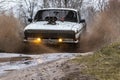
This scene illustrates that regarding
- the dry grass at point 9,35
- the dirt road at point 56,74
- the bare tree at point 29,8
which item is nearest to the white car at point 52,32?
the dry grass at point 9,35

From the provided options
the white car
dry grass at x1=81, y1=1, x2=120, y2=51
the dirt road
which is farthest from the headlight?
the dirt road

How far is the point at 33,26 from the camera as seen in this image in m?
16.2

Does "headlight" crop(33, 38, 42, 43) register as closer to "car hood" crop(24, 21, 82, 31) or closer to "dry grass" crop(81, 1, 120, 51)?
"car hood" crop(24, 21, 82, 31)

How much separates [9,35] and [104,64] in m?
10.1

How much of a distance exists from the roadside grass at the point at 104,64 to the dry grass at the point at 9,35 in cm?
699

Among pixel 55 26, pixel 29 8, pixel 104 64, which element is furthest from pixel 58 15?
pixel 29 8

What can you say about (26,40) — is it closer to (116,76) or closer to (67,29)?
(67,29)

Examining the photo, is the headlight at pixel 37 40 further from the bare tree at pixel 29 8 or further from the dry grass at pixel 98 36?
the bare tree at pixel 29 8

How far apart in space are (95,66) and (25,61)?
148 inches

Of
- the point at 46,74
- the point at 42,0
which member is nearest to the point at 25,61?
the point at 46,74

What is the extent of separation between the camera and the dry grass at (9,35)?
17.3 metres

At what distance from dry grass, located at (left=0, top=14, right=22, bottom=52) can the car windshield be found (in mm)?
1232

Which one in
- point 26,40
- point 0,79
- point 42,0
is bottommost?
point 42,0

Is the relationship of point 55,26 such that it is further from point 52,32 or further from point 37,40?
point 37,40
